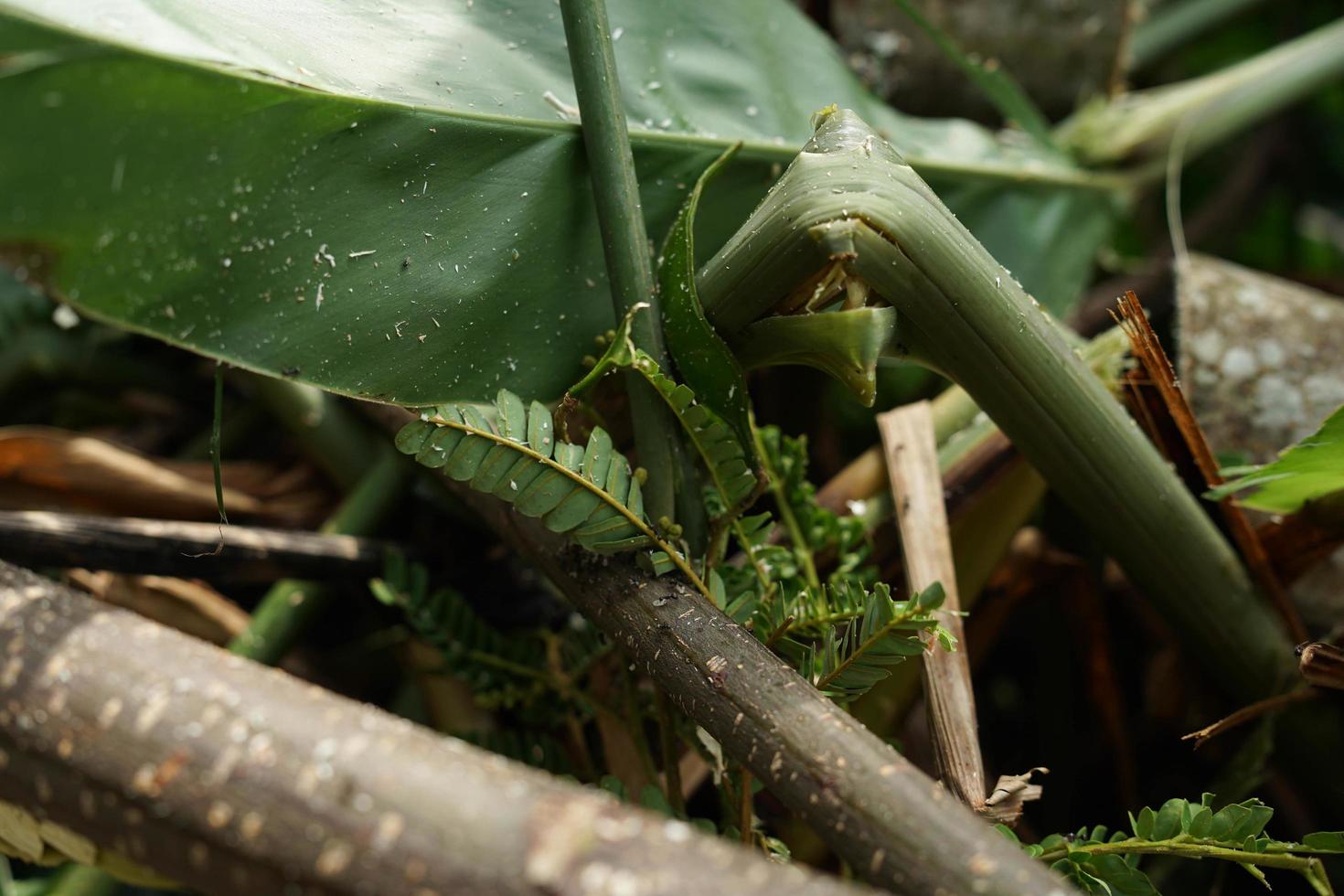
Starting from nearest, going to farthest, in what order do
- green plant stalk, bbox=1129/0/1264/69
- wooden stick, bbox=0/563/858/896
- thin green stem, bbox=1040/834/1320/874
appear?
wooden stick, bbox=0/563/858/896
thin green stem, bbox=1040/834/1320/874
green plant stalk, bbox=1129/0/1264/69

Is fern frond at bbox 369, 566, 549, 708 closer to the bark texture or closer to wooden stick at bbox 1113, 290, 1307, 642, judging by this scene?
the bark texture

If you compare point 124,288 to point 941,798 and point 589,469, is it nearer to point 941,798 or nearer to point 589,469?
point 589,469

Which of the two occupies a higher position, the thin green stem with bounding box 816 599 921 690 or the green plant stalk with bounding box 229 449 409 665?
the green plant stalk with bounding box 229 449 409 665

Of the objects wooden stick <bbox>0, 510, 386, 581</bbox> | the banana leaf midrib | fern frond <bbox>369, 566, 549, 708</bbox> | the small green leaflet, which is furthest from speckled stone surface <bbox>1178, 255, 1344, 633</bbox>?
wooden stick <bbox>0, 510, 386, 581</bbox>

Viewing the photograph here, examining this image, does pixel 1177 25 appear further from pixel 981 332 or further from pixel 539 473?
pixel 539 473

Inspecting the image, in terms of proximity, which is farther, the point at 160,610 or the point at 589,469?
the point at 160,610

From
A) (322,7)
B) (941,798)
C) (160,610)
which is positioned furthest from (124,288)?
(941,798)

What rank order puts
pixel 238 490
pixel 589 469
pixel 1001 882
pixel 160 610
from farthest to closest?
pixel 238 490 < pixel 160 610 < pixel 589 469 < pixel 1001 882
